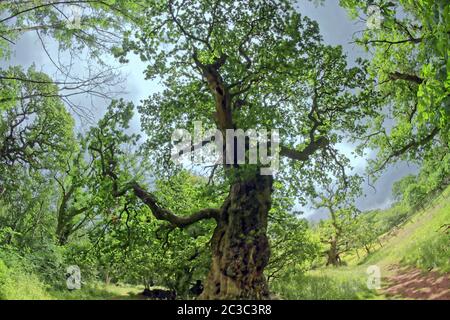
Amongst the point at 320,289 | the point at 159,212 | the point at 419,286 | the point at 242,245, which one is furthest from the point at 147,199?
the point at 419,286

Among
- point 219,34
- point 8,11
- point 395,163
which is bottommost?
point 395,163

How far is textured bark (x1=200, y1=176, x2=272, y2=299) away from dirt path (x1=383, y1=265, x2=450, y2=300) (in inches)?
262

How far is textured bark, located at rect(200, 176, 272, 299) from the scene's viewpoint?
1135 centimetres

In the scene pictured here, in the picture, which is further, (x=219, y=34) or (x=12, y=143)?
(x=12, y=143)

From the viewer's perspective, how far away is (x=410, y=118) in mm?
18359

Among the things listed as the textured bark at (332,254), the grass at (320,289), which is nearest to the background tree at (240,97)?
the grass at (320,289)

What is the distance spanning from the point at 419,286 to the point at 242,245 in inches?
381

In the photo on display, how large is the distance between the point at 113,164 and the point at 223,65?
4.78 metres

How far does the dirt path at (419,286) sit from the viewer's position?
47.1 feet

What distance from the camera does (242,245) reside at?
11.8m

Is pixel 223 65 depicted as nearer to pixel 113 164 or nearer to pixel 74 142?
pixel 113 164

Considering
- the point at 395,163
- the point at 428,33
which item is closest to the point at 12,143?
the point at 395,163

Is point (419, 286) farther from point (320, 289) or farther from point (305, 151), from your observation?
point (305, 151)

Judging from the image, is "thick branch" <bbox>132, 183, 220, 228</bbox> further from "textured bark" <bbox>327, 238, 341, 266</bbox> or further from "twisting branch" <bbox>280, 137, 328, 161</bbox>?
"textured bark" <bbox>327, 238, 341, 266</bbox>
